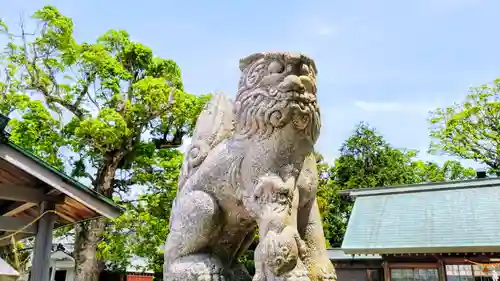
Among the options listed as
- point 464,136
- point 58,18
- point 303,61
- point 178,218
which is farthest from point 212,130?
point 464,136

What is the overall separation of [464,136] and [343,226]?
21.8 feet

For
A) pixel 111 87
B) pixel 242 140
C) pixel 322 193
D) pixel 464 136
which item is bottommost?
pixel 242 140

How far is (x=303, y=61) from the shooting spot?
1940 mm

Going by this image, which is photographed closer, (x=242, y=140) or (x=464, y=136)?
(x=242, y=140)

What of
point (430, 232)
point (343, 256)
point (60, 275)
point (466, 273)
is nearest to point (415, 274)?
point (466, 273)

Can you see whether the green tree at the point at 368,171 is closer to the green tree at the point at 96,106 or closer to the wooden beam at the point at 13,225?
the green tree at the point at 96,106

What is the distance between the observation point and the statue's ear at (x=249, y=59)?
6.58ft

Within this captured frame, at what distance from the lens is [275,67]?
1946mm

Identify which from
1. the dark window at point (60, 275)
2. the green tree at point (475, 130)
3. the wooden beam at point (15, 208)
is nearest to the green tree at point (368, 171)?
the green tree at point (475, 130)

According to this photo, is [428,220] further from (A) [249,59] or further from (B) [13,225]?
(A) [249,59]

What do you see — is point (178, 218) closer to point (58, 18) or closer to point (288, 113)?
point (288, 113)

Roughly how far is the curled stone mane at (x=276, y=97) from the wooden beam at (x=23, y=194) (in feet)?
9.97

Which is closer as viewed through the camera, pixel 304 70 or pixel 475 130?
pixel 304 70

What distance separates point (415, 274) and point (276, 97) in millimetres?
9003
